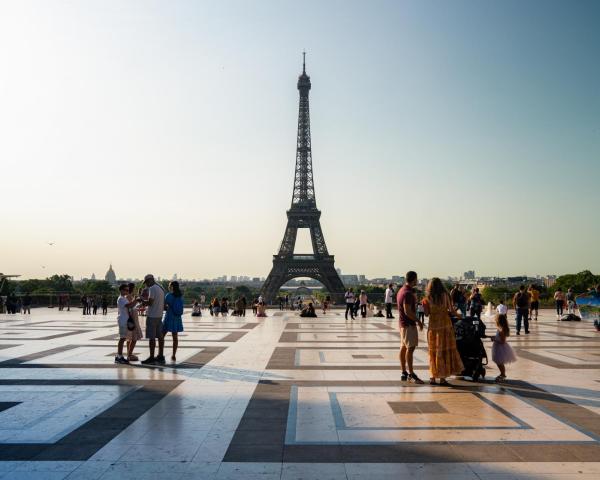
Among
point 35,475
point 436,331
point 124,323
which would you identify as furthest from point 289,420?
point 124,323

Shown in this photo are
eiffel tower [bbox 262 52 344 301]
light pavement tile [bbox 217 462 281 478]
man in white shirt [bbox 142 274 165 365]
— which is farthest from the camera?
eiffel tower [bbox 262 52 344 301]

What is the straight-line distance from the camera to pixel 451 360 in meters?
8.33

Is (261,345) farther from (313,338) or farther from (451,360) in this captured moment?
(451,360)

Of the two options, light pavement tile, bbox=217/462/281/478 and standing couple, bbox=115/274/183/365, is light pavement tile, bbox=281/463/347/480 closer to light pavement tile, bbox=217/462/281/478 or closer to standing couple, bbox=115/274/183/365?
light pavement tile, bbox=217/462/281/478

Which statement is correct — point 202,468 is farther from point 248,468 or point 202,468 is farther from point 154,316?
point 154,316

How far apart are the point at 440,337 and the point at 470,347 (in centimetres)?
81

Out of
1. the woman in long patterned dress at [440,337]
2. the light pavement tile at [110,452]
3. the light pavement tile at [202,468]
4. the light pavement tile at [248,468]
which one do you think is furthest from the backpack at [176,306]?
the light pavement tile at [248,468]

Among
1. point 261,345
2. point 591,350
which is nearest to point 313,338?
point 261,345

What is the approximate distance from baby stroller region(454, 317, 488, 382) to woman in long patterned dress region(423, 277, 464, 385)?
48cm

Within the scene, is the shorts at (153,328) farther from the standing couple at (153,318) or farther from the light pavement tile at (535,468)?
the light pavement tile at (535,468)

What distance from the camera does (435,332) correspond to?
8.41 meters

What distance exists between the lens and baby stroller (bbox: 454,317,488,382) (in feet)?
28.8

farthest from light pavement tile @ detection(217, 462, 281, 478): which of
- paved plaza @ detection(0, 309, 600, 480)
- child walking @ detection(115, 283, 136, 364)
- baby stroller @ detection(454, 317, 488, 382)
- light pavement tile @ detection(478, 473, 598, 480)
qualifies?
child walking @ detection(115, 283, 136, 364)

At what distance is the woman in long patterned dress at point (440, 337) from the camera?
8.28m
